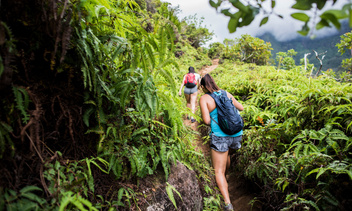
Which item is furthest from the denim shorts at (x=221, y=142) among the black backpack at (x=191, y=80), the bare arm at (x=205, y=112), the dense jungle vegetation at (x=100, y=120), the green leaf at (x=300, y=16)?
the black backpack at (x=191, y=80)

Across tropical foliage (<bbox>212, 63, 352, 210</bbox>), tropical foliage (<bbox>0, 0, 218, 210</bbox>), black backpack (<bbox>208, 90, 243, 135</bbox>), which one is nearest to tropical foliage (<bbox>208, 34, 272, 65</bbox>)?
tropical foliage (<bbox>212, 63, 352, 210</bbox>)

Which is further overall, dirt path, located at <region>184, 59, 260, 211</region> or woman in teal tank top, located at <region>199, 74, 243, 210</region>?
dirt path, located at <region>184, 59, 260, 211</region>

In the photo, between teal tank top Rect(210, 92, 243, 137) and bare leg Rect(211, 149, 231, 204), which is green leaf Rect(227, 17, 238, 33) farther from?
bare leg Rect(211, 149, 231, 204)

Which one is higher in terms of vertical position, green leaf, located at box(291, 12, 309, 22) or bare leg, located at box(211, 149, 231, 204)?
green leaf, located at box(291, 12, 309, 22)

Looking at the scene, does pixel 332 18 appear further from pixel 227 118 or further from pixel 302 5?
pixel 227 118

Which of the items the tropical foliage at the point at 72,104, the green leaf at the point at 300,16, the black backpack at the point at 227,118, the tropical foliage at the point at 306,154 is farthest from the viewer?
the black backpack at the point at 227,118

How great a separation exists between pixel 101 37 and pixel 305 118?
385 cm

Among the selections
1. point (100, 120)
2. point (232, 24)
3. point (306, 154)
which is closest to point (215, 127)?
point (306, 154)

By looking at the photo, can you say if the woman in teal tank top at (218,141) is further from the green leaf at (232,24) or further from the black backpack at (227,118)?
the green leaf at (232,24)

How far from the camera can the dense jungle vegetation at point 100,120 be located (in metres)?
1.25

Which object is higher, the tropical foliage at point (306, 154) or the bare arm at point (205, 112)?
the bare arm at point (205, 112)

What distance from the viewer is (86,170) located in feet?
5.36

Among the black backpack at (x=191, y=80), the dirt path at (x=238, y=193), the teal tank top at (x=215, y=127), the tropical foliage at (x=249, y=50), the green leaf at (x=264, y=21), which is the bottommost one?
the dirt path at (x=238, y=193)

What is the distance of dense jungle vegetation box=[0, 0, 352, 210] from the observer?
49.1 inches
